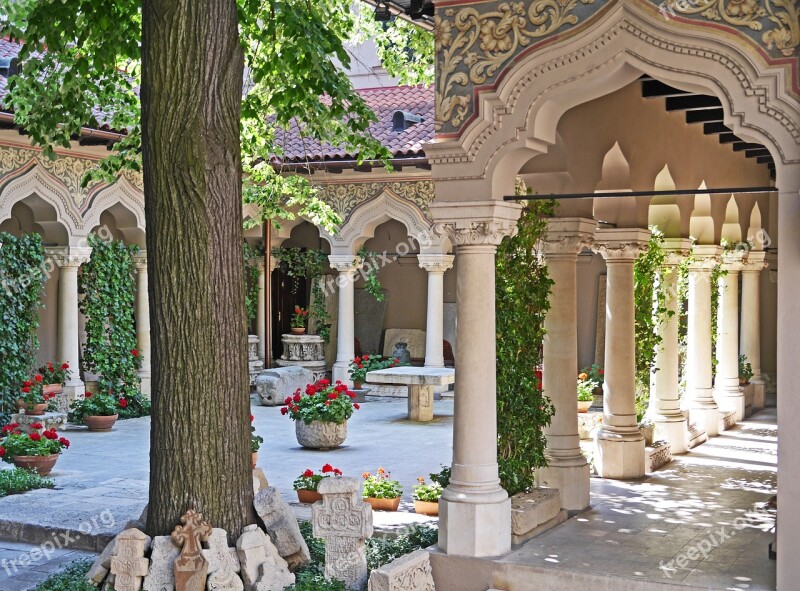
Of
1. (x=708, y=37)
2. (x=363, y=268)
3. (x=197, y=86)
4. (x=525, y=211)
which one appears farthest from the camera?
(x=363, y=268)

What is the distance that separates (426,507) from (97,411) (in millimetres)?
8425

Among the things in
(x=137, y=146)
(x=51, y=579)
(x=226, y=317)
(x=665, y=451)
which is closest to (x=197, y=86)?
(x=226, y=317)

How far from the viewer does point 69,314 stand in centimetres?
1694

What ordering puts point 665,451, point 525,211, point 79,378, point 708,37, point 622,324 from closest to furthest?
1. point 708,37
2. point 525,211
3. point 622,324
4. point 665,451
5. point 79,378

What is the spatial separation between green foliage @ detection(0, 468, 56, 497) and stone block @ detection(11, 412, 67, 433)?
2963mm

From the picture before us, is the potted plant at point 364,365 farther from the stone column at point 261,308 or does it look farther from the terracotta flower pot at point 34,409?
the terracotta flower pot at point 34,409

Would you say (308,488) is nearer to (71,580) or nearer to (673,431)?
(71,580)

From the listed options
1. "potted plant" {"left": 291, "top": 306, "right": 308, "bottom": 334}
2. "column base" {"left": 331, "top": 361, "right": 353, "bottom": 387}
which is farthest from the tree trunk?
"potted plant" {"left": 291, "top": 306, "right": 308, "bottom": 334}

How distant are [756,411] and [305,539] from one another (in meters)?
11.4

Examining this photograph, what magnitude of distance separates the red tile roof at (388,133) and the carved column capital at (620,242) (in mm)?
7380

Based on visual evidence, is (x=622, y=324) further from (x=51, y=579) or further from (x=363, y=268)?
(x=363, y=268)

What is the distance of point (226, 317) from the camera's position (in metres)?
7.39

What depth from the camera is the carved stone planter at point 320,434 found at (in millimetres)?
14156

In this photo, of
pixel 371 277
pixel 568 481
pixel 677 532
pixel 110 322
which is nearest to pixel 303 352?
pixel 371 277
